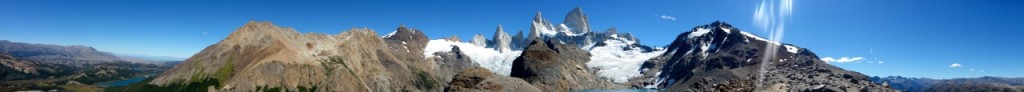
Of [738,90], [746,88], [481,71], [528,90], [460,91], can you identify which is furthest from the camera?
[481,71]

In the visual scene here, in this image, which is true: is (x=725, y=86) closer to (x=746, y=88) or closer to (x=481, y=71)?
(x=746, y=88)

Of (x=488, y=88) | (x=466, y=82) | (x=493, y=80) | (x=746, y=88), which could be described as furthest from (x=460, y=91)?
(x=746, y=88)

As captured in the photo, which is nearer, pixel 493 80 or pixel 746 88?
pixel 746 88

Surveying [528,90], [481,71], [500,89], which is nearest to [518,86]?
[528,90]

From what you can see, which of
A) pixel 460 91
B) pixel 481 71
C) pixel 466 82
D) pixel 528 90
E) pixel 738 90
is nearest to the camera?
pixel 738 90

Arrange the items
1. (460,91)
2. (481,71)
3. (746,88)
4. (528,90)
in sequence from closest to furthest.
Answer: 1. (746,88)
2. (460,91)
3. (528,90)
4. (481,71)

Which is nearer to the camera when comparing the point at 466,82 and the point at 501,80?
the point at 501,80

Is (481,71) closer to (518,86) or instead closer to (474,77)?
(474,77)

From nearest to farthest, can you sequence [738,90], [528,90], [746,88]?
[738,90] < [746,88] < [528,90]
